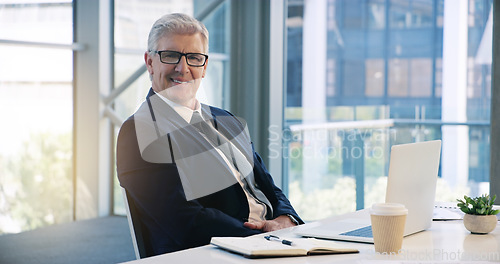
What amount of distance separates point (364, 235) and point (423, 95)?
335cm

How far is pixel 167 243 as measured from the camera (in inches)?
77.0

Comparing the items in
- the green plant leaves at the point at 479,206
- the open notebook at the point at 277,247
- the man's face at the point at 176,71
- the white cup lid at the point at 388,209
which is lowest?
the open notebook at the point at 277,247

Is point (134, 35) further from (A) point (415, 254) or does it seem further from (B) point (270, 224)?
(A) point (415, 254)

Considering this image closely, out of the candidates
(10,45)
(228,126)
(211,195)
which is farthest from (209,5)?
(211,195)

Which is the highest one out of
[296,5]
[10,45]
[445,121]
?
[296,5]

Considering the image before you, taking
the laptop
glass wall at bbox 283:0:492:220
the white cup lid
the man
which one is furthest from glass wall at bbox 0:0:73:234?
the white cup lid

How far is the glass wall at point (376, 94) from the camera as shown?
4750mm

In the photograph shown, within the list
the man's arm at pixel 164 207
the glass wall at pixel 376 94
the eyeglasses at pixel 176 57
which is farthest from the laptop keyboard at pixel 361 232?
the glass wall at pixel 376 94

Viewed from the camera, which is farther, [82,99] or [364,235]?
[82,99]

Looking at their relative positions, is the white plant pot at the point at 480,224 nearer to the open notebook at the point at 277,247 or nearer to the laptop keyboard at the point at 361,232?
the laptop keyboard at the point at 361,232

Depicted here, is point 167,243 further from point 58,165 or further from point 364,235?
point 58,165

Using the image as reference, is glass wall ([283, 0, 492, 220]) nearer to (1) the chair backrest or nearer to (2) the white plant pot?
(2) the white plant pot

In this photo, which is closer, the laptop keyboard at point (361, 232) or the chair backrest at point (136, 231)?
the laptop keyboard at point (361, 232)

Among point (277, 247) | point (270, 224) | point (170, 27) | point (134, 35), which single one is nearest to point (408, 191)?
point (277, 247)
